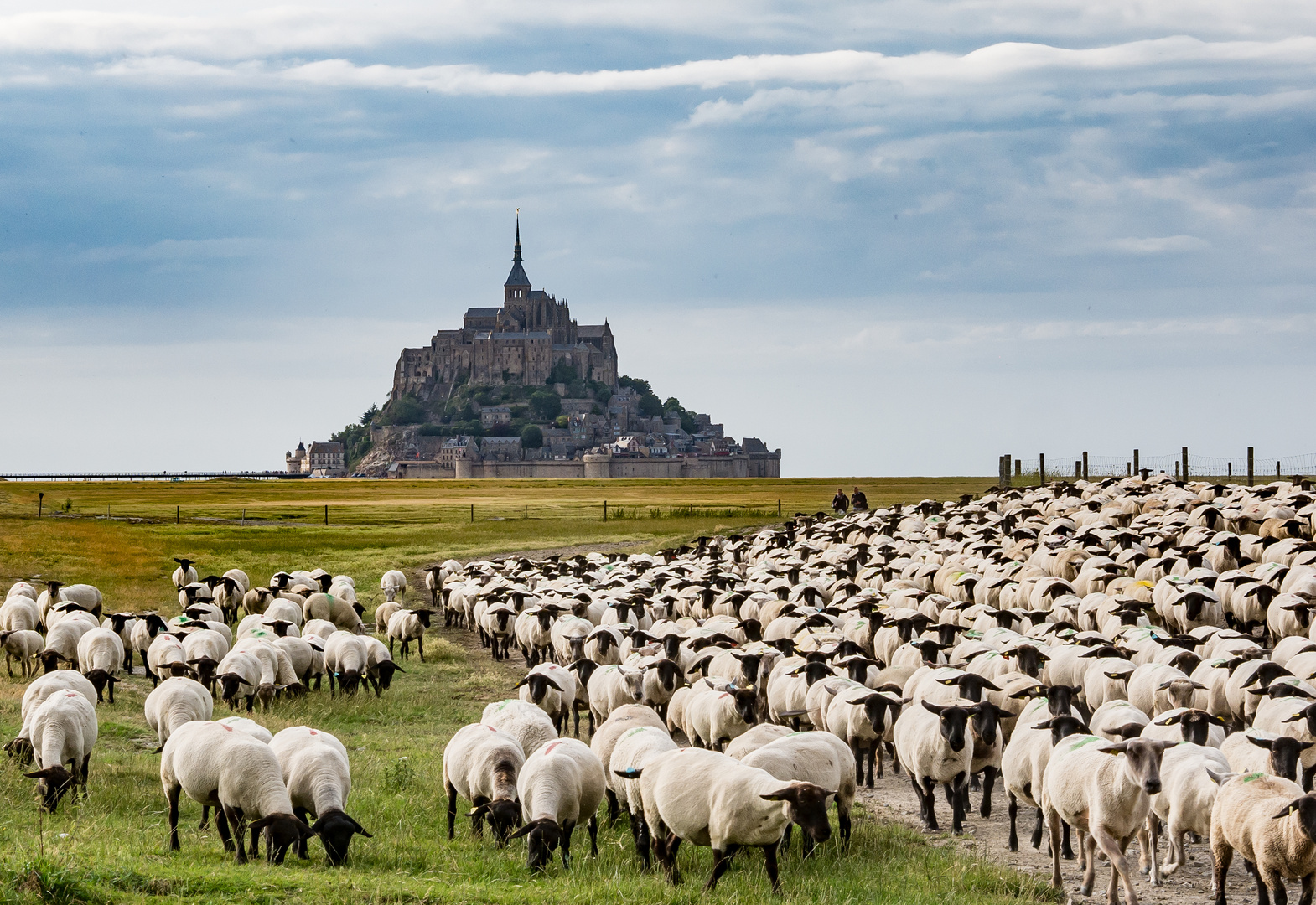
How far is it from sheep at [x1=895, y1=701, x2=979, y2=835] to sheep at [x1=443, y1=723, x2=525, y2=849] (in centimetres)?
366

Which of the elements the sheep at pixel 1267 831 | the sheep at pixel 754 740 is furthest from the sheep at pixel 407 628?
the sheep at pixel 1267 831

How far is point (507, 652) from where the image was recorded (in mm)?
22953

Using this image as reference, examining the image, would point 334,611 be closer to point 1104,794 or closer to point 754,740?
point 754,740

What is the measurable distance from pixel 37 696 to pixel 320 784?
449cm

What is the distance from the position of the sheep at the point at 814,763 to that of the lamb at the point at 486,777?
6.45ft

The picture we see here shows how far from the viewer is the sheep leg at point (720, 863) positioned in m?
8.47

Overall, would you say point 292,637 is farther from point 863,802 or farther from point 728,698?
point 863,802

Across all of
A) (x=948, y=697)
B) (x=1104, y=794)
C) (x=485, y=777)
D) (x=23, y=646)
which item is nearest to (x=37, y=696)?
(x=485, y=777)

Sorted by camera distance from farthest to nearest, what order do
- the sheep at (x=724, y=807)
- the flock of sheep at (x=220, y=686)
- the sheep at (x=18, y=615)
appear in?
1. the sheep at (x=18, y=615)
2. the flock of sheep at (x=220, y=686)
3. the sheep at (x=724, y=807)

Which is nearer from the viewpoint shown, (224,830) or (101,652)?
(224,830)

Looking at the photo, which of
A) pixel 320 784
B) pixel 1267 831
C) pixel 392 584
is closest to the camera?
pixel 1267 831

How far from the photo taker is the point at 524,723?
440 inches

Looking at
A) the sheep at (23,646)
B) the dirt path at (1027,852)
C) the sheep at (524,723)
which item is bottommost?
the dirt path at (1027,852)

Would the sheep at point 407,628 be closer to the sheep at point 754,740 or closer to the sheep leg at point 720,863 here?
the sheep at point 754,740
